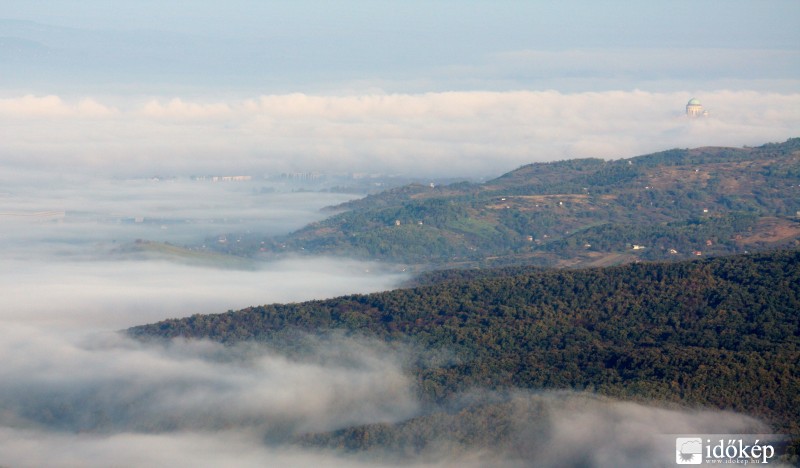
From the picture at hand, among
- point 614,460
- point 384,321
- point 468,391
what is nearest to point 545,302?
point 384,321

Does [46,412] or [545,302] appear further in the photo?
[545,302]

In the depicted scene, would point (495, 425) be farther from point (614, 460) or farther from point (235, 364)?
point (235, 364)

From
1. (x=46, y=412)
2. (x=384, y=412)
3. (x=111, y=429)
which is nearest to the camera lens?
(x=384, y=412)

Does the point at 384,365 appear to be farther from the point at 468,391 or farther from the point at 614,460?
the point at 614,460

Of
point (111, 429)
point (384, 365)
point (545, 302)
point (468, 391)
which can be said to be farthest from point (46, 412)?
point (545, 302)

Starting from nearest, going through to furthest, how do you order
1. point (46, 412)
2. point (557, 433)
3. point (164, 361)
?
1. point (557, 433)
2. point (46, 412)
3. point (164, 361)

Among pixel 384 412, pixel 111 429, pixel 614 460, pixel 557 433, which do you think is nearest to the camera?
pixel 614 460
